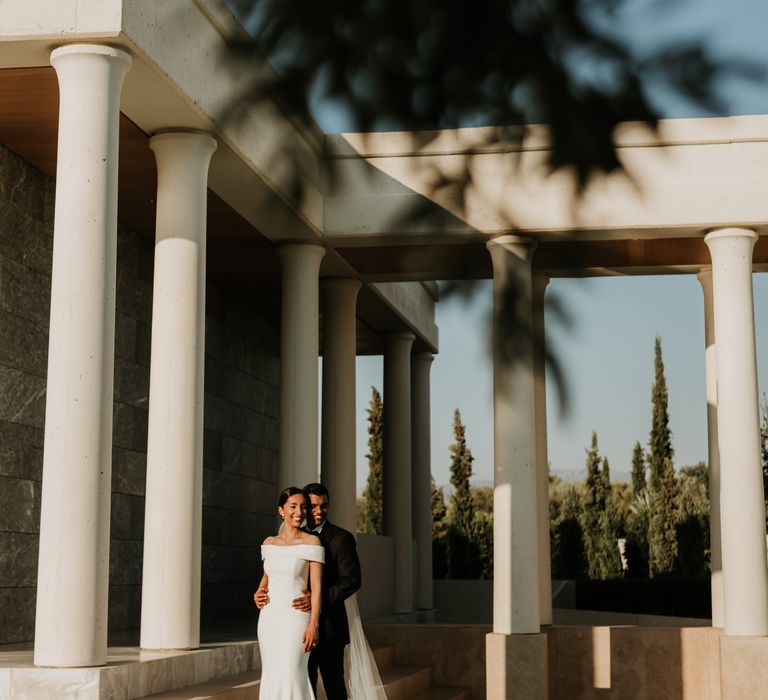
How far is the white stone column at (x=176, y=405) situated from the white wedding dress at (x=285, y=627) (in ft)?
9.11

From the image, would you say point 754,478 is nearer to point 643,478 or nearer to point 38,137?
point 38,137

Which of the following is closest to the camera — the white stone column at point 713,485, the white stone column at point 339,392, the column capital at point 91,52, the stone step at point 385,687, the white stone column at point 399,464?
the column capital at point 91,52

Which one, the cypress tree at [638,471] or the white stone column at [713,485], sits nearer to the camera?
the white stone column at [713,485]

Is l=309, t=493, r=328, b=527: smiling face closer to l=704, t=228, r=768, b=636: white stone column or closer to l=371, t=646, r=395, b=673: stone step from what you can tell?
l=704, t=228, r=768, b=636: white stone column

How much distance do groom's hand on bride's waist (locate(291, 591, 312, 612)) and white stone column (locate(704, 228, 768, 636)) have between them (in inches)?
354

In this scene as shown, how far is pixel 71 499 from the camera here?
38.0 ft

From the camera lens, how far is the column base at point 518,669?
1864cm

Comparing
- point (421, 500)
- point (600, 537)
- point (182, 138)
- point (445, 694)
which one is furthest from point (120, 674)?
point (600, 537)

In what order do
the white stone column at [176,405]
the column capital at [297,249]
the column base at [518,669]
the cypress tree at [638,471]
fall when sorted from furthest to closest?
1. the cypress tree at [638,471]
2. the column capital at [297,249]
3. the column base at [518,669]
4. the white stone column at [176,405]

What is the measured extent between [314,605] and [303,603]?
0.36ft

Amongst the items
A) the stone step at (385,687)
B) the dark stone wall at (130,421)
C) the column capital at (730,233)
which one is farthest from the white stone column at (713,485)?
the dark stone wall at (130,421)

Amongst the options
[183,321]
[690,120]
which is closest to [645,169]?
[690,120]

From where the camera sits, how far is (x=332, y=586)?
12.1 meters

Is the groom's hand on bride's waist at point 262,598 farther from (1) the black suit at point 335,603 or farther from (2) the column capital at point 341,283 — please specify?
(2) the column capital at point 341,283
